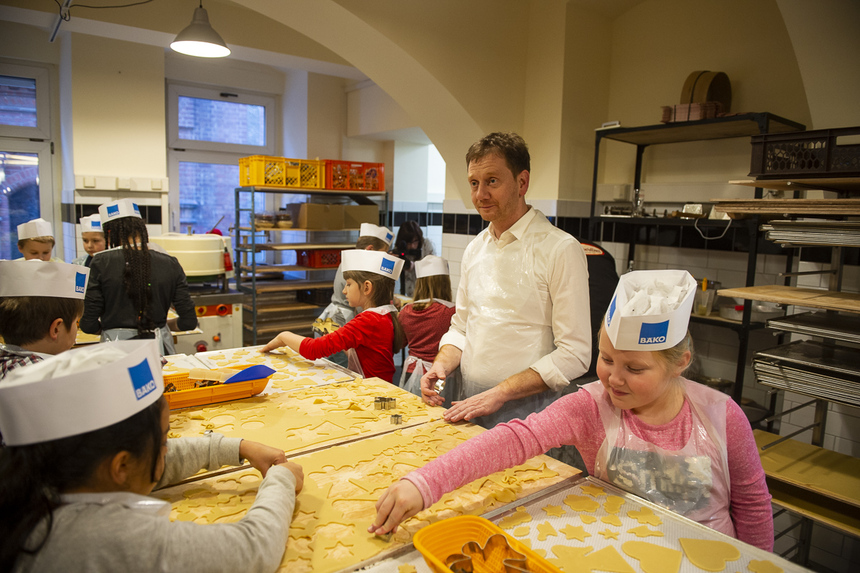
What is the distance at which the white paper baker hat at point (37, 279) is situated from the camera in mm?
1590

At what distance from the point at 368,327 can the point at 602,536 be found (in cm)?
153

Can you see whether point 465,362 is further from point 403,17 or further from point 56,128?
point 56,128

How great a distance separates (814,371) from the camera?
2.06m

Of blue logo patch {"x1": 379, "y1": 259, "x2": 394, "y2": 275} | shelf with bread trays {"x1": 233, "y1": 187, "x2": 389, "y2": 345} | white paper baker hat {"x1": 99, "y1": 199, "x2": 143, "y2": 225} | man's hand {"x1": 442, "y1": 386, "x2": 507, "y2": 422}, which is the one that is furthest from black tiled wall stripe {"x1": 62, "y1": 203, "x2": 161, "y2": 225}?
man's hand {"x1": 442, "y1": 386, "x2": 507, "y2": 422}

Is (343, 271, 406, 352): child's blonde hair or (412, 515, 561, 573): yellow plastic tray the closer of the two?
(412, 515, 561, 573): yellow plastic tray

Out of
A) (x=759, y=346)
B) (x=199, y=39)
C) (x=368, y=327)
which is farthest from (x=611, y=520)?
(x=199, y=39)

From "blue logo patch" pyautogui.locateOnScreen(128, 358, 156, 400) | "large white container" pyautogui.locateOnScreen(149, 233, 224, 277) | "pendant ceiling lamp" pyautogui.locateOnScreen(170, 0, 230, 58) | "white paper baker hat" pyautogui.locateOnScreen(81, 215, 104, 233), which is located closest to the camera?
"blue logo patch" pyautogui.locateOnScreen(128, 358, 156, 400)

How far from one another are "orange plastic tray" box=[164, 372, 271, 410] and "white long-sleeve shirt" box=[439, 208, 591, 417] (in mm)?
742

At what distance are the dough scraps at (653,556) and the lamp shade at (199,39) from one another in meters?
3.50

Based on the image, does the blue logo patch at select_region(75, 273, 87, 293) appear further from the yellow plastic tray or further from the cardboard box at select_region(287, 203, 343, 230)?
the cardboard box at select_region(287, 203, 343, 230)

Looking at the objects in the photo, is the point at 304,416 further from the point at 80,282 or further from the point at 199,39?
the point at 199,39

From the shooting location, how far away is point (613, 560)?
104 cm

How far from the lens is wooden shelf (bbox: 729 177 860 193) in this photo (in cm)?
197

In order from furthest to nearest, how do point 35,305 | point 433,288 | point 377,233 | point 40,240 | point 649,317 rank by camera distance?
1. point 377,233
2. point 40,240
3. point 433,288
4. point 35,305
5. point 649,317
